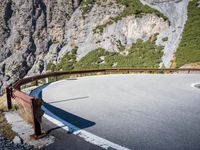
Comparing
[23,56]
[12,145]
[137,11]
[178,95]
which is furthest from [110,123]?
[23,56]

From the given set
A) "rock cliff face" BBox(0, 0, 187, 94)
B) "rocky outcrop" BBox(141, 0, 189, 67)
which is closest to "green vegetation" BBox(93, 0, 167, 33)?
"rock cliff face" BBox(0, 0, 187, 94)

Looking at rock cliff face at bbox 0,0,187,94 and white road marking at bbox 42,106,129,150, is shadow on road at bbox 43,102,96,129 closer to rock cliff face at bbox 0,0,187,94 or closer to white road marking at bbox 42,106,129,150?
white road marking at bbox 42,106,129,150

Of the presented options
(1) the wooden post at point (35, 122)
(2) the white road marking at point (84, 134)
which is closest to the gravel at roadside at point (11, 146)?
(1) the wooden post at point (35, 122)

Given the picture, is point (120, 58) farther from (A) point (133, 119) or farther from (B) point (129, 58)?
(A) point (133, 119)

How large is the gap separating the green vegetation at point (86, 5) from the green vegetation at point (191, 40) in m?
19.5

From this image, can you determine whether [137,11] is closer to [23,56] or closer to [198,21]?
[198,21]

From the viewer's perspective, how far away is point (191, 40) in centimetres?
4403

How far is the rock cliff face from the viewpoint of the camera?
5191 centimetres

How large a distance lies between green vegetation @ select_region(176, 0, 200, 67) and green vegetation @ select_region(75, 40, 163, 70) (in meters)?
3.48

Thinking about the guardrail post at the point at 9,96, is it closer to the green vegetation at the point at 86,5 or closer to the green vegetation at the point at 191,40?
the green vegetation at the point at 191,40

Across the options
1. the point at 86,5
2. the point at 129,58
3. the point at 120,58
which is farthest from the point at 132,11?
the point at 129,58

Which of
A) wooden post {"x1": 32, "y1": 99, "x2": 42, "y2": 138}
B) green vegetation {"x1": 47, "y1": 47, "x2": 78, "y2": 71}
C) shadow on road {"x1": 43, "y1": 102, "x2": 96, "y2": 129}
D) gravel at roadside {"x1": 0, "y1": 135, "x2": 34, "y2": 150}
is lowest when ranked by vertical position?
green vegetation {"x1": 47, "y1": 47, "x2": 78, "y2": 71}

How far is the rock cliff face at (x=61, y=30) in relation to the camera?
5191 centimetres

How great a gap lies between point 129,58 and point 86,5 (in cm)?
2031
